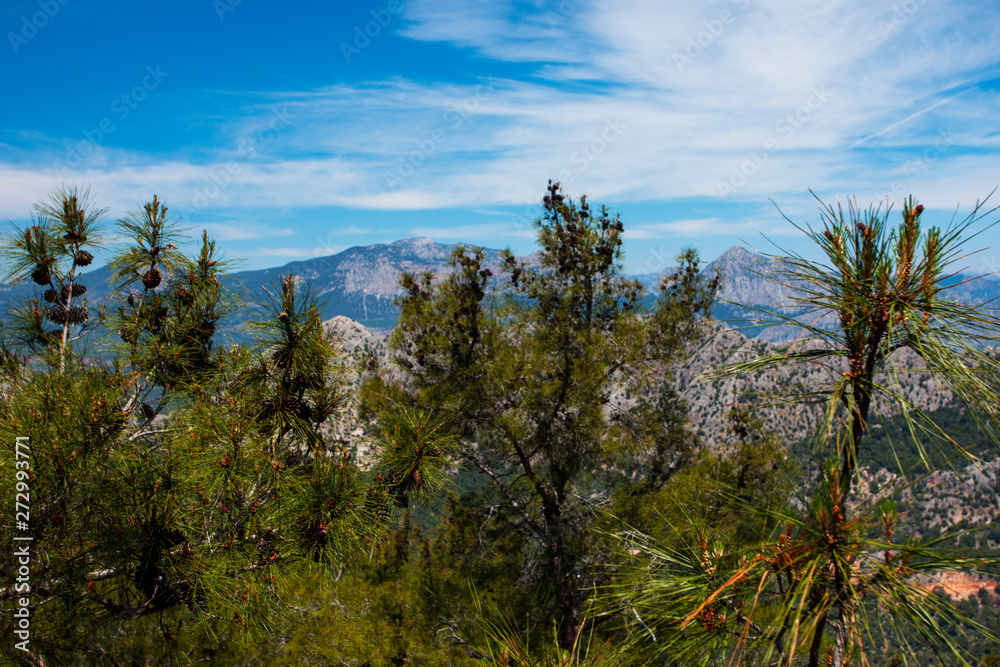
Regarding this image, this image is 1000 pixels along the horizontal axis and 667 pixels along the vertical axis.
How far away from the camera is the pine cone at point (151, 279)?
480 cm

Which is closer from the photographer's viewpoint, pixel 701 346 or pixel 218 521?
pixel 218 521

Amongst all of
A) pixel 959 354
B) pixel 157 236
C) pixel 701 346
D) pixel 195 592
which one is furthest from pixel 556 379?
pixel 959 354

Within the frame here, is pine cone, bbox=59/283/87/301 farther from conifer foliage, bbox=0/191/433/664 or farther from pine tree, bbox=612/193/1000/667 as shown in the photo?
pine tree, bbox=612/193/1000/667

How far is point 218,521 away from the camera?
360cm

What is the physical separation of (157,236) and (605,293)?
755 cm

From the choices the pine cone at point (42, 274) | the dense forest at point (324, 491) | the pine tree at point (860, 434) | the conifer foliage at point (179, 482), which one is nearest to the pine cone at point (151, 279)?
the dense forest at point (324, 491)

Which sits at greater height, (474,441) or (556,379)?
(556,379)

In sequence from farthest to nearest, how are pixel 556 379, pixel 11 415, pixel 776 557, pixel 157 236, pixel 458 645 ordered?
pixel 556 379 < pixel 458 645 < pixel 157 236 < pixel 11 415 < pixel 776 557

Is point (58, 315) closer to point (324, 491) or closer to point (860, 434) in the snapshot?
point (324, 491)

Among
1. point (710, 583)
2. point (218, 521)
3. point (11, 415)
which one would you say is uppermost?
point (11, 415)

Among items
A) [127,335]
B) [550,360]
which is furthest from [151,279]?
[550,360]

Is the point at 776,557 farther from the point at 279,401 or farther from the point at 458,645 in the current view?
the point at 458,645

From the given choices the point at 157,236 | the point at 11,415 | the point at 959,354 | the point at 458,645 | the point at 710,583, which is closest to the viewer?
the point at 959,354

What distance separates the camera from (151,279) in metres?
4.81
